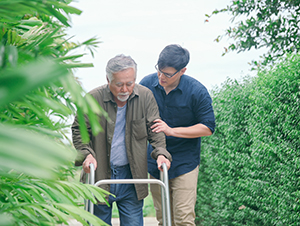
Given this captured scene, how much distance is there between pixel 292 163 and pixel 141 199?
→ 1.80 metres

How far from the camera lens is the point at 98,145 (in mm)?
3162

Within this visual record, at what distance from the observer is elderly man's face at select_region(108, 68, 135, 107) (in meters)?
3.01

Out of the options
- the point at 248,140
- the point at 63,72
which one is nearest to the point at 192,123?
the point at 248,140

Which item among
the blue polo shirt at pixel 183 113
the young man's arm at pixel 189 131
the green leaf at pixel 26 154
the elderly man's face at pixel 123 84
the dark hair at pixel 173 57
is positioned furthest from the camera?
the blue polo shirt at pixel 183 113

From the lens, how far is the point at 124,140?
3.20m

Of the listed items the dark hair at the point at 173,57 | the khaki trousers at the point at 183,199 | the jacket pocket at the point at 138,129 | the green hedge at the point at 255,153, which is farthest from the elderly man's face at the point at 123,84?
the green hedge at the point at 255,153

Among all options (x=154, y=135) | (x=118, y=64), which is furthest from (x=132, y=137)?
(x=118, y=64)

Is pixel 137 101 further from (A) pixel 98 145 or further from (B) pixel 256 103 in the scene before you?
(B) pixel 256 103

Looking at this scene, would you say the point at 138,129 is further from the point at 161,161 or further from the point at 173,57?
the point at 173,57

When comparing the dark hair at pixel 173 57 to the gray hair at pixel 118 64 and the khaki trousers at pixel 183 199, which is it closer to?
the gray hair at pixel 118 64

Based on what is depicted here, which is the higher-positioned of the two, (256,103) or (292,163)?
(256,103)

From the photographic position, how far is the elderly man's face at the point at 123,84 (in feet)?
9.89

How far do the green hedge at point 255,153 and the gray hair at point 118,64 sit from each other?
188 cm

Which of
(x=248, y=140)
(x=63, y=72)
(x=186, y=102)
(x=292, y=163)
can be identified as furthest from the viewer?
(x=248, y=140)
